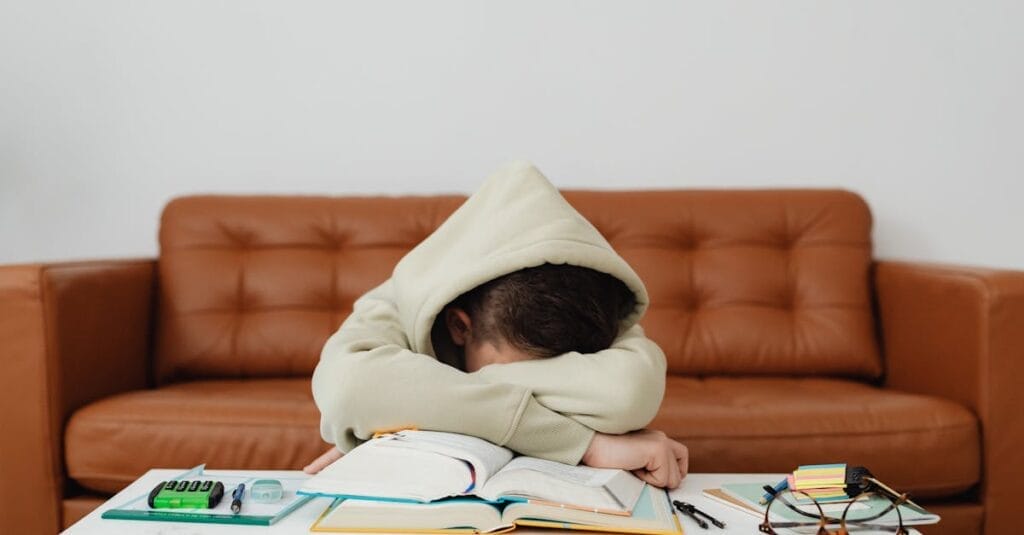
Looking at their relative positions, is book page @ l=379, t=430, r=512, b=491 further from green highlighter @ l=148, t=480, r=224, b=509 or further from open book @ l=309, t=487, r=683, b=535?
green highlighter @ l=148, t=480, r=224, b=509

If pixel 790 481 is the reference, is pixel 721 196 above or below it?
above

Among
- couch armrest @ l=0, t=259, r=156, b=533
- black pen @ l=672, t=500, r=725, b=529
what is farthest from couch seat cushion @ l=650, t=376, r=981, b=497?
couch armrest @ l=0, t=259, r=156, b=533

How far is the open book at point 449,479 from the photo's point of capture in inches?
39.9

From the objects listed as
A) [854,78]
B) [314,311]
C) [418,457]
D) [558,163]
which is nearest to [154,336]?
[314,311]

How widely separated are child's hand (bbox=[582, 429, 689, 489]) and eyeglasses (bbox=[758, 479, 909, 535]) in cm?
13

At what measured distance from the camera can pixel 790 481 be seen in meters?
1.13

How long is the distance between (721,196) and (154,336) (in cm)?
159

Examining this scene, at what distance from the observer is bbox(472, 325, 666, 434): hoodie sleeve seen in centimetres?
116

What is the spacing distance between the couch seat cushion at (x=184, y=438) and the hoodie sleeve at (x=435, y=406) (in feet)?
1.82

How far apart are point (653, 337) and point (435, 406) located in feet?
3.95

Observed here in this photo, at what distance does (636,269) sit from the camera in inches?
90.5

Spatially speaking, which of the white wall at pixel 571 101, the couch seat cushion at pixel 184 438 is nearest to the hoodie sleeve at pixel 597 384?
the couch seat cushion at pixel 184 438

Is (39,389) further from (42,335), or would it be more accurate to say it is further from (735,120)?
(735,120)

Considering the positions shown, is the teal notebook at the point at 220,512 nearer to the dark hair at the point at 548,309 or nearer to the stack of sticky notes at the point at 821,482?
the dark hair at the point at 548,309
